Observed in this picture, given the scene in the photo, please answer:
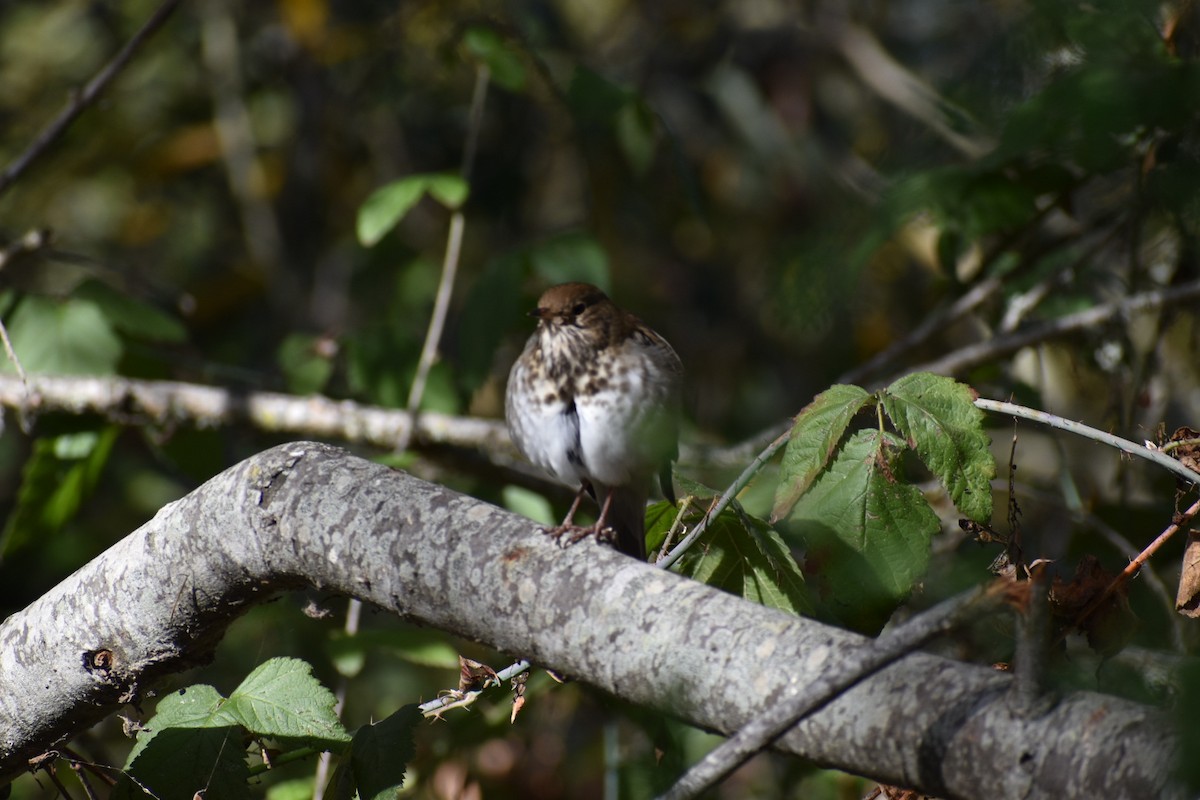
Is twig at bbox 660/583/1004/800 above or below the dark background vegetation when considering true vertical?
above

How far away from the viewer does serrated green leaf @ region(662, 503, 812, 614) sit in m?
1.89

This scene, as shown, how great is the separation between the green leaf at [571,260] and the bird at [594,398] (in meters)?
0.41

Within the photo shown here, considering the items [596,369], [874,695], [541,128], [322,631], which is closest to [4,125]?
[541,128]

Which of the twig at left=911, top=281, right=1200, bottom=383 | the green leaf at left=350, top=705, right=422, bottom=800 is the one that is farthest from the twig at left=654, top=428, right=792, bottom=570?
the twig at left=911, top=281, right=1200, bottom=383

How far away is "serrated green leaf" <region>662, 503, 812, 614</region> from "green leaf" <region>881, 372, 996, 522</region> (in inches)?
13.0

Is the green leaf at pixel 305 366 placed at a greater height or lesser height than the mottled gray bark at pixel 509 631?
lesser

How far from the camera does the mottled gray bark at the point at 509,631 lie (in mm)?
1196

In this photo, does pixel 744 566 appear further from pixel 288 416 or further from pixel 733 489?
pixel 288 416

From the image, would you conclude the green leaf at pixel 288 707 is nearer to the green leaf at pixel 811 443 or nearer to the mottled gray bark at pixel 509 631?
the mottled gray bark at pixel 509 631

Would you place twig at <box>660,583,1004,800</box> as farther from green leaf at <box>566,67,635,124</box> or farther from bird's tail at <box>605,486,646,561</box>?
green leaf at <box>566,67,635,124</box>

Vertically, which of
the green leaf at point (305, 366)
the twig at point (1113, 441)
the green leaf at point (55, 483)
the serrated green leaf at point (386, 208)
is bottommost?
the green leaf at point (55, 483)

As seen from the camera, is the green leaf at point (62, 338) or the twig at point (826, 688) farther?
the green leaf at point (62, 338)

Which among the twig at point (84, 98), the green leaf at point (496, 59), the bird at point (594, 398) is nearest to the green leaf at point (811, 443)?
the bird at point (594, 398)

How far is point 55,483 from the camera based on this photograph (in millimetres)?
3336
